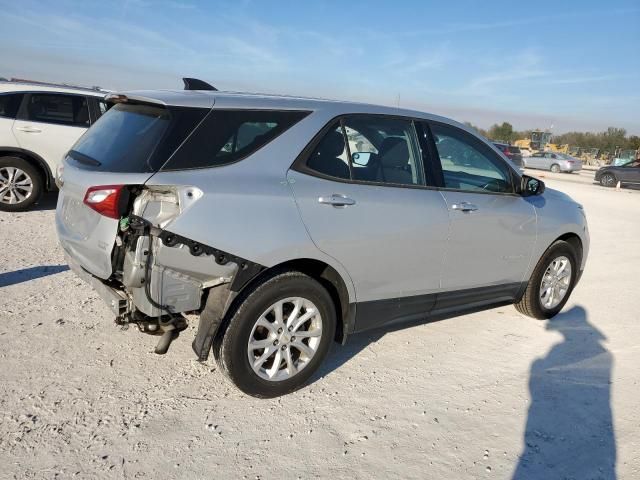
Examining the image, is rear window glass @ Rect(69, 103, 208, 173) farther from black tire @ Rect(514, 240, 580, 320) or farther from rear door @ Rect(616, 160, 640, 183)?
rear door @ Rect(616, 160, 640, 183)

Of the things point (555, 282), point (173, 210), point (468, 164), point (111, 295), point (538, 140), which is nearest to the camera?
point (173, 210)

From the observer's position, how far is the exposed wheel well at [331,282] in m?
3.09

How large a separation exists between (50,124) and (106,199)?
18.9 ft

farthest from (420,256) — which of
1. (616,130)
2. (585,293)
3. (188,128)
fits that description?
(616,130)

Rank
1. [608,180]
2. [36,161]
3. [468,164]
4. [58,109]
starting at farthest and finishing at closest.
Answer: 1. [608,180]
2. [58,109]
3. [36,161]
4. [468,164]

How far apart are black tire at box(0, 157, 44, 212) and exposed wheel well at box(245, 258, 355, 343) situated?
5912 millimetres

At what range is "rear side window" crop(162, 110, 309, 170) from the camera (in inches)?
110

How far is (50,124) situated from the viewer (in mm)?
7492

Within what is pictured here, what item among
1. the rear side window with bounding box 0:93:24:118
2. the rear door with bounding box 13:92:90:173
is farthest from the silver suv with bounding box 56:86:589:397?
the rear side window with bounding box 0:93:24:118

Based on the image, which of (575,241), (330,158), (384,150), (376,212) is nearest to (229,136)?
(330,158)

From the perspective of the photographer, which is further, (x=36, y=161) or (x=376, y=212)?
(x=36, y=161)

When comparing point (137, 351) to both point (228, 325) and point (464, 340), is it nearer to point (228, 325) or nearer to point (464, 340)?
point (228, 325)

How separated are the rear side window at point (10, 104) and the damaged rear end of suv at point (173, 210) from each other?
17.3 feet

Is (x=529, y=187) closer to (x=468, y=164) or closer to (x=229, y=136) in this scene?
(x=468, y=164)
